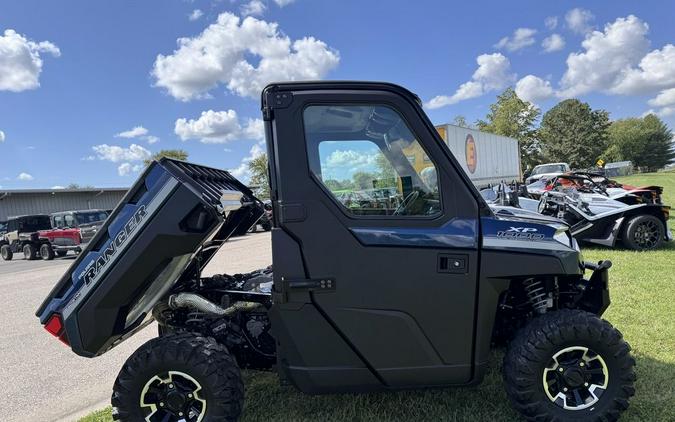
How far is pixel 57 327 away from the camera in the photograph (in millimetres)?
2779

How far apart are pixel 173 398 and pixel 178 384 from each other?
85mm

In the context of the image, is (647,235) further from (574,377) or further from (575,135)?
(575,135)

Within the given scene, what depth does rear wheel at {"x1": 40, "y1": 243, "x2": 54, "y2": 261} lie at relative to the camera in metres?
18.1

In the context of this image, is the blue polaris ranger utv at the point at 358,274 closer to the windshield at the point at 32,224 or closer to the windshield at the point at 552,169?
the windshield at the point at 32,224

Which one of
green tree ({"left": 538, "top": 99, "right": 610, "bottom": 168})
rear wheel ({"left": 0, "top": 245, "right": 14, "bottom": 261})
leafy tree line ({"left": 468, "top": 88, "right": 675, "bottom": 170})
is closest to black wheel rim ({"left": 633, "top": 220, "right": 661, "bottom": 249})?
rear wheel ({"left": 0, "top": 245, "right": 14, "bottom": 261})

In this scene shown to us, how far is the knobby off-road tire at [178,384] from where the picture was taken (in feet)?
8.75

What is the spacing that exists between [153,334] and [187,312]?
2.85 m

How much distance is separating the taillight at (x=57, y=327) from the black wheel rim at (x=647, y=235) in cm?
967

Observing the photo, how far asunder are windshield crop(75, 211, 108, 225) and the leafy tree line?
49.5m

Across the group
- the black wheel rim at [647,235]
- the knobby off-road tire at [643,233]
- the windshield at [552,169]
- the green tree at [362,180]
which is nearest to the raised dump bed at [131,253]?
the green tree at [362,180]

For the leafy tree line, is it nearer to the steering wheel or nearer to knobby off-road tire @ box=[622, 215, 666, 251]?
knobby off-road tire @ box=[622, 215, 666, 251]

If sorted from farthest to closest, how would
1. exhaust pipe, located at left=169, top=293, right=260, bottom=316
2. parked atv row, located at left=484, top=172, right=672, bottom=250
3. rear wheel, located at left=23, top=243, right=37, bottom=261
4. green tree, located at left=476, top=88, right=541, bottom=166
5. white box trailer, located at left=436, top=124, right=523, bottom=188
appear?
green tree, located at left=476, top=88, right=541, bottom=166 < rear wheel, located at left=23, top=243, right=37, bottom=261 < white box trailer, located at left=436, top=124, right=523, bottom=188 < parked atv row, located at left=484, top=172, right=672, bottom=250 < exhaust pipe, located at left=169, top=293, right=260, bottom=316

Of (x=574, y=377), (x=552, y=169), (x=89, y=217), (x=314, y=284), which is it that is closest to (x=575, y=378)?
(x=574, y=377)

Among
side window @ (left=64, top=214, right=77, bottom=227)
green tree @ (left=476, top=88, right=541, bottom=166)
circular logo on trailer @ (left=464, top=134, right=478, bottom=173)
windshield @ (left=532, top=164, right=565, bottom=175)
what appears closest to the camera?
side window @ (left=64, top=214, right=77, bottom=227)
